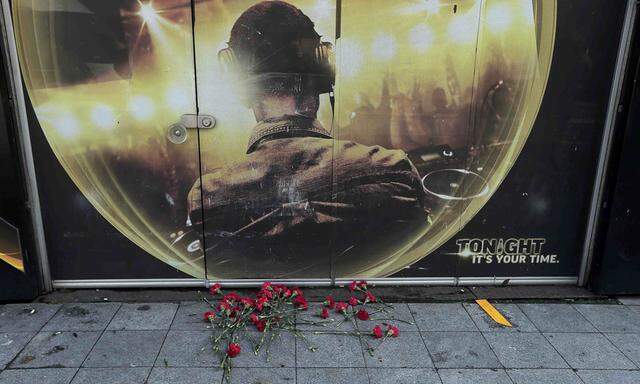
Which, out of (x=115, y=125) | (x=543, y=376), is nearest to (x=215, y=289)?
(x=115, y=125)

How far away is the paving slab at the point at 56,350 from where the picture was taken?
2.57 m

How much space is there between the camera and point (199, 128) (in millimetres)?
3096

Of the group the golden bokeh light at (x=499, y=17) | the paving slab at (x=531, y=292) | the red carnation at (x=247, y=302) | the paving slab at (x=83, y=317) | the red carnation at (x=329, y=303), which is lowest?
the paving slab at (x=83, y=317)

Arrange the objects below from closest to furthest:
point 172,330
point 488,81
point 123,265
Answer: point 172,330 < point 488,81 < point 123,265

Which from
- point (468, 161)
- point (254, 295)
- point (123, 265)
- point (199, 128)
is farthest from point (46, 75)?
point (468, 161)

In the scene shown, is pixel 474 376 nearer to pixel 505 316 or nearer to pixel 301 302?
pixel 505 316

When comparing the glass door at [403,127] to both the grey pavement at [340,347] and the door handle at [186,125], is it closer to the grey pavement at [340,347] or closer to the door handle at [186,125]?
→ the grey pavement at [340,347]

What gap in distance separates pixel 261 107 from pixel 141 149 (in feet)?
3.04

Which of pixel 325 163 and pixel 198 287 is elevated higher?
pixel 325 163

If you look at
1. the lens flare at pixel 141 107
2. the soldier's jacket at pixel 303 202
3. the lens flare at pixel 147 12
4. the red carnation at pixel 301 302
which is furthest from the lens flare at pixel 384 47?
the red carnation at pixel 301 302

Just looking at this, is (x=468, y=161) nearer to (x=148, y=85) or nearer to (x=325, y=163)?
(x=325, y=163)

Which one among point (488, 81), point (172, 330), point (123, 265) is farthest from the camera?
point (123, 265)

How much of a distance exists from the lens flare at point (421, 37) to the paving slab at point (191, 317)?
7.94ft

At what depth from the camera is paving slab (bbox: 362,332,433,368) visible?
2609 millimetres
